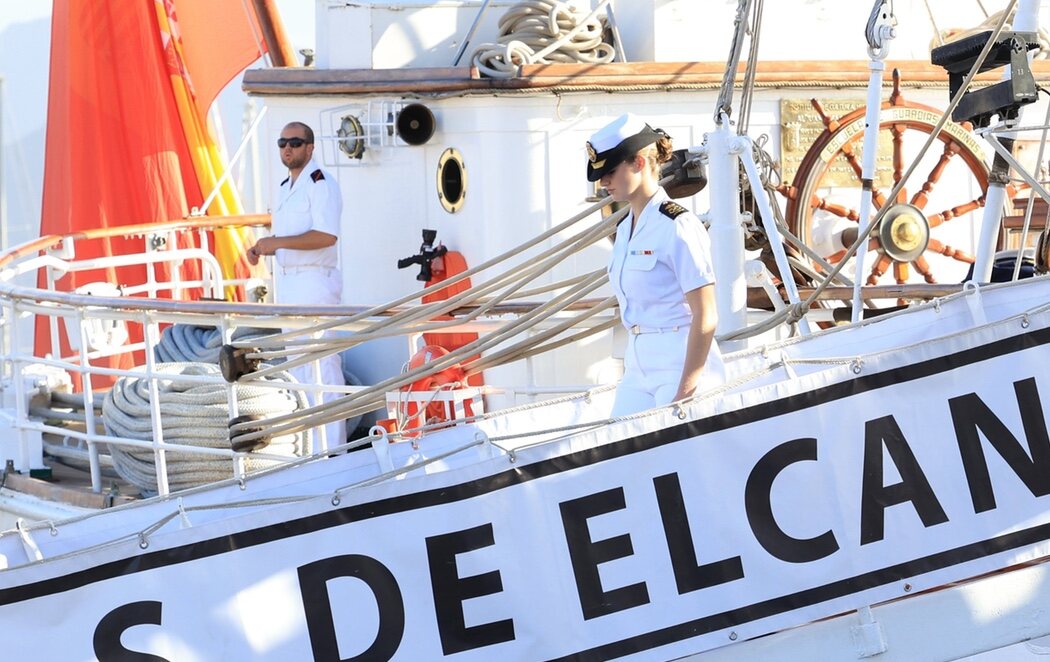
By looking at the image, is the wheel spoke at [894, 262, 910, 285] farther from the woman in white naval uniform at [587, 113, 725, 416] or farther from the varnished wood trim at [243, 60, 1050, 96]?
the woman in white naval uniform at [587, 113, 725, 416]

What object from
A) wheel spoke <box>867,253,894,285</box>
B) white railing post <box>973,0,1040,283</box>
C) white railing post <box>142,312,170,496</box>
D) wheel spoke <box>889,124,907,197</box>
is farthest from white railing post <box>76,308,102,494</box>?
wheel spoke <box>889,124,907,197</box>

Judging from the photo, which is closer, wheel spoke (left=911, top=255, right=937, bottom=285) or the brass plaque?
the brass plaque

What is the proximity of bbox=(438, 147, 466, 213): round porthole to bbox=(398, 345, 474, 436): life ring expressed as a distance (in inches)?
52.0

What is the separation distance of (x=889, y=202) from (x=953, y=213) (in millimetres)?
2865

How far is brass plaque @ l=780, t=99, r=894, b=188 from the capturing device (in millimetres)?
5504

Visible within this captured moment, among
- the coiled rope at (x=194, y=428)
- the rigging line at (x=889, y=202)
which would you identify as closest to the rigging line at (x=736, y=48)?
the rigging line at (x=889, y=202)

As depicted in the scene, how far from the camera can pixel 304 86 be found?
5617mm

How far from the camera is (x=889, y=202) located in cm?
296

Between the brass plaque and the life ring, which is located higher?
the brass plaque

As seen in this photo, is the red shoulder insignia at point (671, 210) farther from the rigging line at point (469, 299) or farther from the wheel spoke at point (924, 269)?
the wheel spoke at point (924, 269)

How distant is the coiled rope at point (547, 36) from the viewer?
523 centimetres

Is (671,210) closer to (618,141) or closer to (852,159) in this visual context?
(618,141)

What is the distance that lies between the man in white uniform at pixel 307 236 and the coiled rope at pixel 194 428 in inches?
22.6

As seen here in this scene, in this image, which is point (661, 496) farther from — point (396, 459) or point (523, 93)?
point (523, 93)
